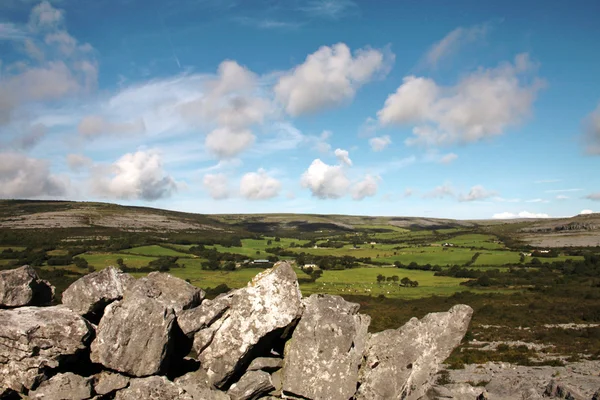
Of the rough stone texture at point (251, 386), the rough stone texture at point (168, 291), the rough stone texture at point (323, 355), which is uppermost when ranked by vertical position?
the rough stone texture at point (168, 291)

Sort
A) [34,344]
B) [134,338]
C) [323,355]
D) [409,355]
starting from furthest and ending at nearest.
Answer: [409,355], [323,355], [134,338], [34,344]

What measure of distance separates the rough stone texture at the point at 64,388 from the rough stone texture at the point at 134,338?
0.75m

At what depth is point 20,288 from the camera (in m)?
13.6

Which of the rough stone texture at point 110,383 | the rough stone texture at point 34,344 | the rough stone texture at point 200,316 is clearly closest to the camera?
the rough stone texture at point 34,344

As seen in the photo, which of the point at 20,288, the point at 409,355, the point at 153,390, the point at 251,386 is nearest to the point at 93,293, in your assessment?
the point at 20,288

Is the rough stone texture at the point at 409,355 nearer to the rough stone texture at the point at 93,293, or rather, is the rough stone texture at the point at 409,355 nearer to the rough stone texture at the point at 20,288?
the rough stone texture at the point at 93,293

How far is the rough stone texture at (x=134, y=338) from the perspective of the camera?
40.5 feet

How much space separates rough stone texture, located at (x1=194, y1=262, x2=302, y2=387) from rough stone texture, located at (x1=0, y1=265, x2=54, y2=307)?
6198 millimetres

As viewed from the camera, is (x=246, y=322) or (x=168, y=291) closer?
(x=246, y=322)

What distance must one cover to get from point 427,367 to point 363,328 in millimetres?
2750

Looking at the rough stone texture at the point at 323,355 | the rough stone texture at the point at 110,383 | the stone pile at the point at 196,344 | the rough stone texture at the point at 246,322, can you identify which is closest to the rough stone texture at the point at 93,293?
the stone pile at the point at 196,344

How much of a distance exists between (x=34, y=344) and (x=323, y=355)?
9147 mm

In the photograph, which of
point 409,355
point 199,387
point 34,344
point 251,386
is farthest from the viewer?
point 409,355

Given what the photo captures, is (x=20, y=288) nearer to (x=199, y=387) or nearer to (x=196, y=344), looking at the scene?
(x=196, y=344)
